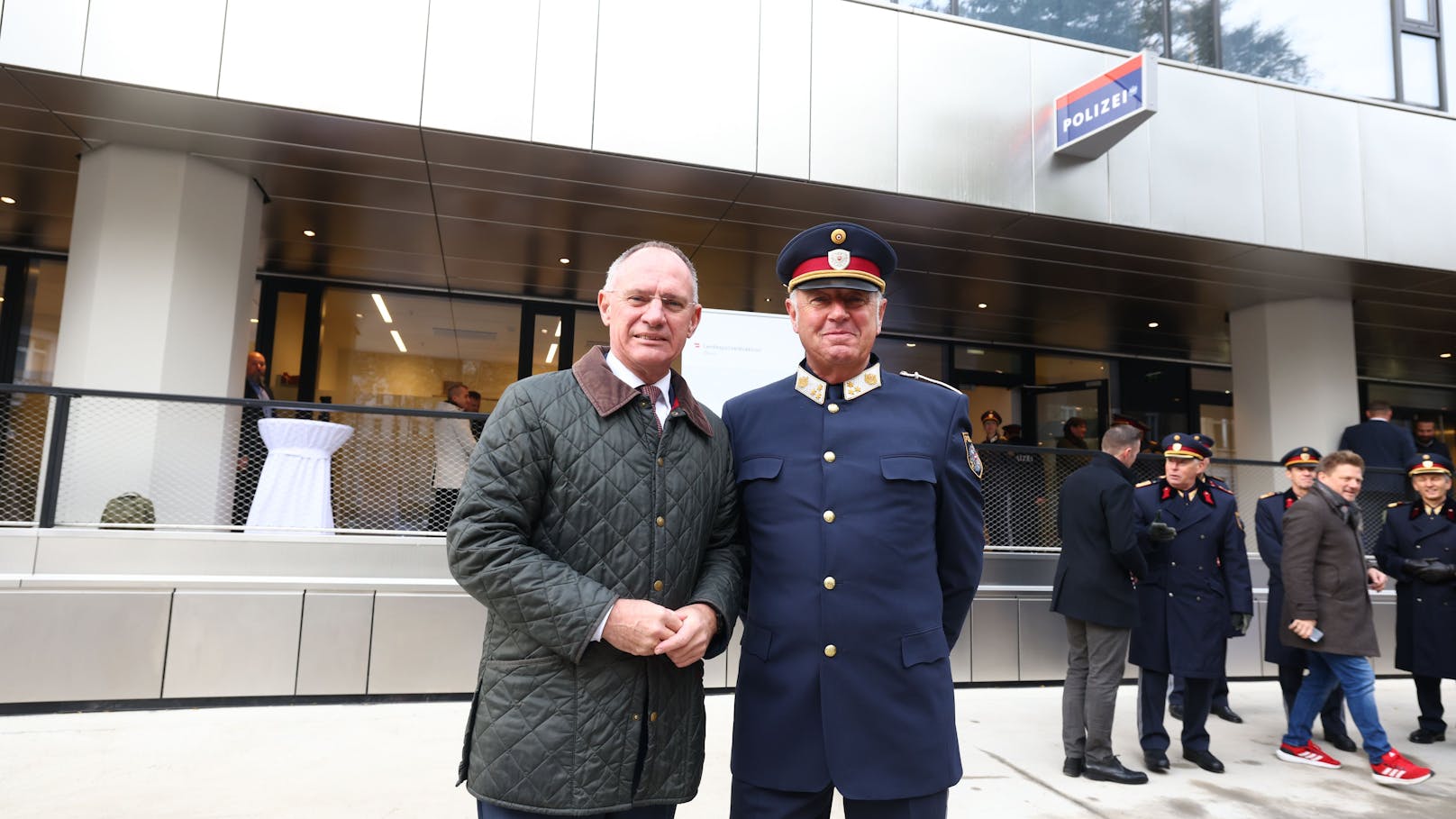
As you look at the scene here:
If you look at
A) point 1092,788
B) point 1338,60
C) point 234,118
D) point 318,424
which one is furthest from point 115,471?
point 1338,60

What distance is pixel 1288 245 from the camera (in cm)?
760

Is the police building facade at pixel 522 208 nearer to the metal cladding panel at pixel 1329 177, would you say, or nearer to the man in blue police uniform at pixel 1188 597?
the metal cladding panel at pixel 1329 177

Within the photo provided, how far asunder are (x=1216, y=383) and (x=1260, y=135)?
6.66m

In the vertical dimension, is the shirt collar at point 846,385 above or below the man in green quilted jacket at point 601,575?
above

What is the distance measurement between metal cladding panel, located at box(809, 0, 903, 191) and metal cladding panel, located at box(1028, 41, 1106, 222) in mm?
1354

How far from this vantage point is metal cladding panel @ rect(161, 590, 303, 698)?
16.8 feet

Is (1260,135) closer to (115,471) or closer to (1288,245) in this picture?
(1288,245)

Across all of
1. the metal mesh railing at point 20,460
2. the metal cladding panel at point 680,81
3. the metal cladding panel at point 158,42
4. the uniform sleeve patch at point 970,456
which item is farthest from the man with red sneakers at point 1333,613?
the metal mesh railing at point 20,460

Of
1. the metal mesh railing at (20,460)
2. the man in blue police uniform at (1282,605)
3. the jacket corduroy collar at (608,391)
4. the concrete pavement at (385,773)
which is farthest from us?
the metal mesh railing at (20,460)

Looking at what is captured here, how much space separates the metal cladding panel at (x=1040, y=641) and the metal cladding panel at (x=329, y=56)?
244 inches

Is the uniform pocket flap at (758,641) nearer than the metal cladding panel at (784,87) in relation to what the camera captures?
Yes

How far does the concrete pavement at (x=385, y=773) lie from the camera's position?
3609mm

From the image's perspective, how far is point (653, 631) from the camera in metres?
1.53

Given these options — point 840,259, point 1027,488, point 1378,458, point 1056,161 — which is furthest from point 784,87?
point 1378,458
